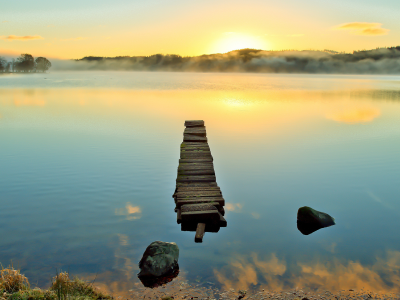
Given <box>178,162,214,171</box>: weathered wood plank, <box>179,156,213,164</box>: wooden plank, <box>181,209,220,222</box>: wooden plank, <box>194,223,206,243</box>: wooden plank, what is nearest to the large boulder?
<box>194,223,206,243</box>: wooden plank

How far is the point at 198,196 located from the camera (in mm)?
12141

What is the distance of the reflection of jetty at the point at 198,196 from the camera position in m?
10.9

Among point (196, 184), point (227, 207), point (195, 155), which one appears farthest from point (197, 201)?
point (195, 155)

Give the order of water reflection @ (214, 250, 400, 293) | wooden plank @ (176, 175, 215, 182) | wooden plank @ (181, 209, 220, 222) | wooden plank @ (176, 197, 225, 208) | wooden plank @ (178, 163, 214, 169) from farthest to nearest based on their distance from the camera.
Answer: wooden plank @ (178, 163, 214, 169) < wooden plank @ (176, 175, 215, 182) < wooden plank @ (176, 197, 225, 208) < wooden plank @ (181, 209, 220, 222) < water reflection @ (214, 250, 400, 293)

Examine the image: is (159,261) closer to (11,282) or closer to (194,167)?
(11,282)

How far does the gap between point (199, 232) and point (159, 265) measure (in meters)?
2.12

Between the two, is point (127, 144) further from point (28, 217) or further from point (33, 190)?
point (28, 217)

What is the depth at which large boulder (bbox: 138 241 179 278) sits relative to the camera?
8.45 meters

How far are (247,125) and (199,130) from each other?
14699 mm

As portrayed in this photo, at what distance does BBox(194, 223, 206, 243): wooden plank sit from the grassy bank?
3.33 metres

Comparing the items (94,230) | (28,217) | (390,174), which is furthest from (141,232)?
(390,174)

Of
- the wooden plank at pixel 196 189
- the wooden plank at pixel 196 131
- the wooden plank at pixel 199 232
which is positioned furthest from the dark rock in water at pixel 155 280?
the wooden plank at pixel 196 131

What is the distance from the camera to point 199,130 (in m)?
23.1

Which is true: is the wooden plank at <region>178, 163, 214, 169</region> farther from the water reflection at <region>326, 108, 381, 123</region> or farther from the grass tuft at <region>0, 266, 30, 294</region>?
the water reflection at <region>326, 108, 381, 123</region>
